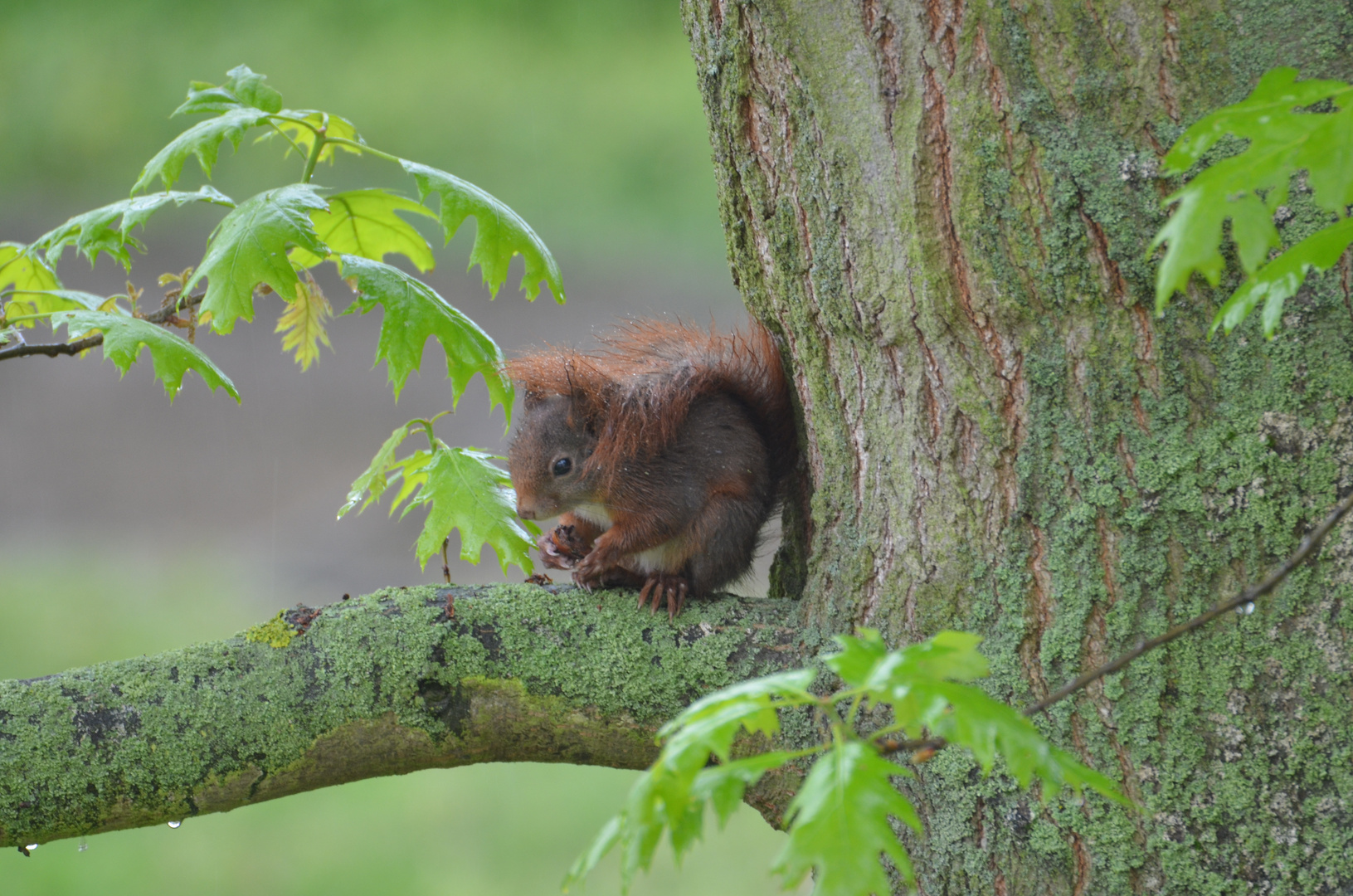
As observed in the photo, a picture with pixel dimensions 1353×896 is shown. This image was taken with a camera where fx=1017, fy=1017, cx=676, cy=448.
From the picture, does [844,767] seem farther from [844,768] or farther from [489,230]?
[489,230]

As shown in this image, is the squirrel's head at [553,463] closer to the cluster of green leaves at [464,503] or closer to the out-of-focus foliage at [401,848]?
the cluster of green leaves at [464,503]

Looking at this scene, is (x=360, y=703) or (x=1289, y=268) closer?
(x=1289, y=268)

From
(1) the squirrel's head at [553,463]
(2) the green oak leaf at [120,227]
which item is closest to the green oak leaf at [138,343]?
(2) the green oak leaf at [120,227]

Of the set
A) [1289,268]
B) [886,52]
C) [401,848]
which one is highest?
[886,52]

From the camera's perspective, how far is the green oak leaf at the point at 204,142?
36.2 inches

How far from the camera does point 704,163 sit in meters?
4.48

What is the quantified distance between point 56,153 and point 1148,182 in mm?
5169

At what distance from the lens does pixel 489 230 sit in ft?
3.19

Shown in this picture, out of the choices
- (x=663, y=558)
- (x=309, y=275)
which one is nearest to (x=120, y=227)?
(x=309, y=275)

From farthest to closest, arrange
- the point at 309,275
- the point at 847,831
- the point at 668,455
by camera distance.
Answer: the point at 309,275, the point at 668,455, the point at 847,831

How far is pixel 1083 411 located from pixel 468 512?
597 mm

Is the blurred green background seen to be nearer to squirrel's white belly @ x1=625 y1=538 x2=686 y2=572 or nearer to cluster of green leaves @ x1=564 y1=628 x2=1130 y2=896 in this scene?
squirrel's white belly @ x1=625 y1=538 x2=686 y2=572

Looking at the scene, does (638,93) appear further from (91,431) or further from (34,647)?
(34,647)

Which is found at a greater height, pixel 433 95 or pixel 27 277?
pixel 433 95
